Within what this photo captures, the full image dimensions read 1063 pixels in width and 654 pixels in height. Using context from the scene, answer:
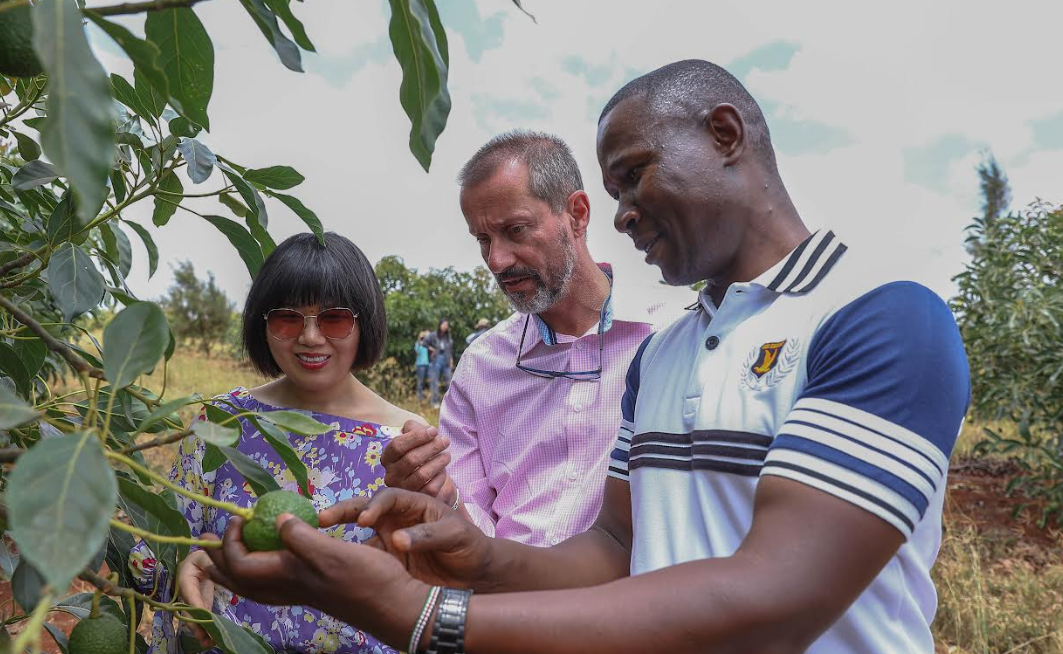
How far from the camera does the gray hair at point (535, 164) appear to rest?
2441mm

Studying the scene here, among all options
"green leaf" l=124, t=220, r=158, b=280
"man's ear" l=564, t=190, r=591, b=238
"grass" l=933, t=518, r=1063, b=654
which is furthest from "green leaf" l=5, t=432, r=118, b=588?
"grass" l=933, t=518, r=1063, b=654

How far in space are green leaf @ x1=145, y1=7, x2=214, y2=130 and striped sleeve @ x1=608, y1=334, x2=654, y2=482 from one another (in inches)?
36.7

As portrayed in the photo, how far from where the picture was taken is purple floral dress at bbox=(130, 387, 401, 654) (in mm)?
1905

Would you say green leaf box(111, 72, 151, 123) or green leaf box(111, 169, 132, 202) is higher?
green leaf box(111, 72, 151, 123)

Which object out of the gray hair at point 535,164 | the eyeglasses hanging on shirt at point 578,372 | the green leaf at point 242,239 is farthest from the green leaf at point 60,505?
the gray hair at point 535,164

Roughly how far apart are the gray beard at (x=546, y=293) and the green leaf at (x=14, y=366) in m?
1.37

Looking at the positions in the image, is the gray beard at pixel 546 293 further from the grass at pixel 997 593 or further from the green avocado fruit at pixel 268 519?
the grass at pixel 997 593

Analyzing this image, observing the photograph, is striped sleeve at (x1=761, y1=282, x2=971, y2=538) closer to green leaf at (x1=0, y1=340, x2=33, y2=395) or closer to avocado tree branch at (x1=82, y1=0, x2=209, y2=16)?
avocado tree branch at (x1=82, y1=0, x2=209, y2=16)

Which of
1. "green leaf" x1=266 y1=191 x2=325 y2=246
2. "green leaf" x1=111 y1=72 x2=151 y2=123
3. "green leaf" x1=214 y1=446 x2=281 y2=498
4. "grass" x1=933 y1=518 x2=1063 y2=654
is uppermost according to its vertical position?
"green leaf" x1=111 y1=72 x2=151 y2=123

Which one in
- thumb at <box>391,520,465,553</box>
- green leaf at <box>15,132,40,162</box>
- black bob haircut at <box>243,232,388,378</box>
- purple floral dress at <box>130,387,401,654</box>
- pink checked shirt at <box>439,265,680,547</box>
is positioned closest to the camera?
thumb at <box>391,520,465,553</box>

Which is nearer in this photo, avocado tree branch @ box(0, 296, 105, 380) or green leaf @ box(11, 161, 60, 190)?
avocado tree branch @ box(0, 296, 105, 380)

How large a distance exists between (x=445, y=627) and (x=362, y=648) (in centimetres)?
109

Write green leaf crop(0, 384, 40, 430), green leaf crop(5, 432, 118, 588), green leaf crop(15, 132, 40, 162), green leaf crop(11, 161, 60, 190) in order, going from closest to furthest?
1. green leaf crop(5, 432, 118, 588)
2. green leaf crop(0, 384, 40, 430)
3. green leaf crop(11, 161, 60, 190)
4. green leaf crop(15, 132, 40, 162)

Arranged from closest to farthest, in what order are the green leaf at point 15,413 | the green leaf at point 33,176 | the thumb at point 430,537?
the green leaf at point 15,413
the thumb at point 430,537
the green leaf at point 33,176
